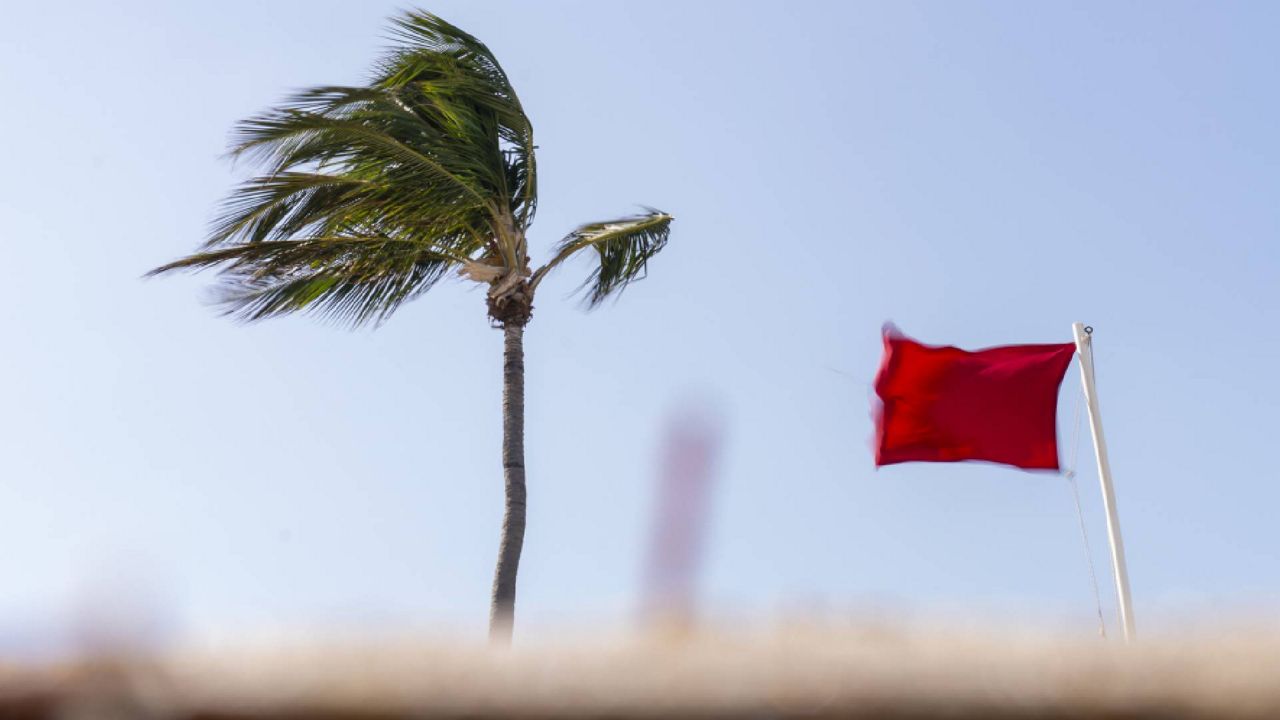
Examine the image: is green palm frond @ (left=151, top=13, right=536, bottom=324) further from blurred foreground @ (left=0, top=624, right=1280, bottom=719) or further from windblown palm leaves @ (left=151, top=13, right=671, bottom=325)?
blurred foreground @ (left=0, top=624, right=1280, bottom=719)

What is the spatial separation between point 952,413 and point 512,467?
425cm

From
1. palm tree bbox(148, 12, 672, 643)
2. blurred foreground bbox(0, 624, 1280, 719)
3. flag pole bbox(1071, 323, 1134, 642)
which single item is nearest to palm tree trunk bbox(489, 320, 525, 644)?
palm tree bbox(148, 12, 672, 643)

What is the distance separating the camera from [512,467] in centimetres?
1160

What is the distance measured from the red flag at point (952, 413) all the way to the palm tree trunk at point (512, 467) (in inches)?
142

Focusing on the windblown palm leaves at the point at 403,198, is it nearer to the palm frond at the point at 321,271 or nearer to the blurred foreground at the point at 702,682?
the palm frond at the point at 321,271

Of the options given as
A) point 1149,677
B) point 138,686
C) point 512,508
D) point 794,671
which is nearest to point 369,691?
point 138,686

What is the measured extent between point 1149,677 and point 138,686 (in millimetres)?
761

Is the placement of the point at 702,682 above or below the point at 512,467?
below

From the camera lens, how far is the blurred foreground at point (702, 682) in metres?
0.91

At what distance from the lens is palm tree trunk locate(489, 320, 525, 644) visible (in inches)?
436

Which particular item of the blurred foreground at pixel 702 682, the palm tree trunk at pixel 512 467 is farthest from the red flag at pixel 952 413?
the blurred foreground at pixel 702 682

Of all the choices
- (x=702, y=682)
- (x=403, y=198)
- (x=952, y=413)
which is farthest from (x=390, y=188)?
(x=702, y=682)

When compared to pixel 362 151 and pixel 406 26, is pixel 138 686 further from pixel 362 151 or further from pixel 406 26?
pixel 406 26

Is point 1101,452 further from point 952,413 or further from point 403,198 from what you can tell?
point 403,198
